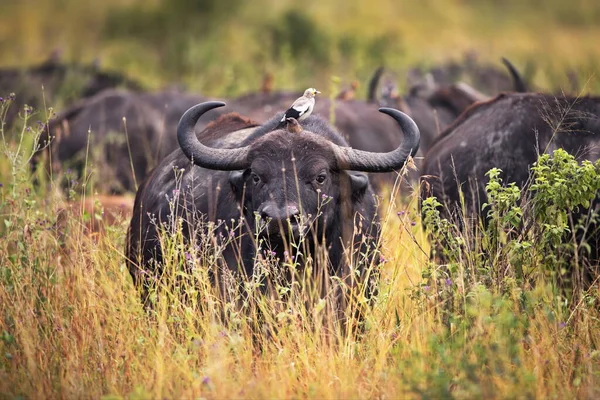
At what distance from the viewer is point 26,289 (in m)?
5.54

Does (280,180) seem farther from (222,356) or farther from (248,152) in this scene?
(222,356)

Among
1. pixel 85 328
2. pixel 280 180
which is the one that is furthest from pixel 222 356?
pixel 280 180

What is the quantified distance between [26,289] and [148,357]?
3.94ft

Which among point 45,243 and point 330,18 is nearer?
point 45,243

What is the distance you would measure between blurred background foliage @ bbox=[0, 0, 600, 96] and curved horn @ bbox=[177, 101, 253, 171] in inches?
121

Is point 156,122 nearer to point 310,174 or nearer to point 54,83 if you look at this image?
point 54,83

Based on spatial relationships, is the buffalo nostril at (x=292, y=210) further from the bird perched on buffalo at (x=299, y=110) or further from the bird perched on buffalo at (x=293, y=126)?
the bird perched on buffalo at (x=299, y=110)

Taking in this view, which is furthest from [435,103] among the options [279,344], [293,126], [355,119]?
[279,344]

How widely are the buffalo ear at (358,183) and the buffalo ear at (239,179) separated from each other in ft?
2.43

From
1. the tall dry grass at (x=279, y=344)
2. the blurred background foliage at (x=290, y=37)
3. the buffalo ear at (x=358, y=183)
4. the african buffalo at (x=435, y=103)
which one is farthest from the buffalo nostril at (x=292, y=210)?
the african buffalo at (x=435, y=103)

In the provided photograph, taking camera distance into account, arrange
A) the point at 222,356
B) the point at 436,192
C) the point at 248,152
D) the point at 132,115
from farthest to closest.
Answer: the point at 132,115, the point at 436,192, the point at 248,152, the point at 222,356

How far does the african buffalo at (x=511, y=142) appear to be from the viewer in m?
6.73

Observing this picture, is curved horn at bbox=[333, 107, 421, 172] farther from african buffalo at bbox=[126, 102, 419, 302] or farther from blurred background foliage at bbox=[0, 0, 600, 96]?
blurred background foliage at bbox=[0, 0, 600, 96]

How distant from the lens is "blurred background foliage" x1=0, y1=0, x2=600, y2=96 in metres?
21.7
